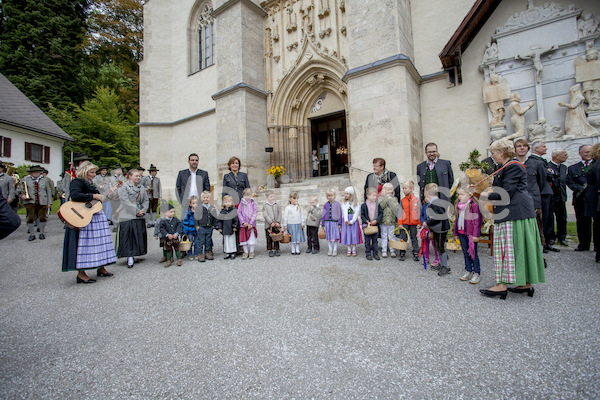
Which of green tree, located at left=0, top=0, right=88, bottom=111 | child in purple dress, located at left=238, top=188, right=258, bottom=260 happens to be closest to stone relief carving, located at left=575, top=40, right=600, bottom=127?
child in purple dress, located at left=238, top=188, right=258, bottom=260

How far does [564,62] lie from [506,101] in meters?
1.54

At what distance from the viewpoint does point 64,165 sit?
74.6 feet

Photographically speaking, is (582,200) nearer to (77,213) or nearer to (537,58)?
(537,58)

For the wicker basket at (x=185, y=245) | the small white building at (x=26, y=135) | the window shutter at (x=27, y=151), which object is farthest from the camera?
the window shutter at (x=27, y=151)

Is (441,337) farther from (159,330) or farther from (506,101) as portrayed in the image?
(506,101)

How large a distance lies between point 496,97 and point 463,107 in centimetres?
98

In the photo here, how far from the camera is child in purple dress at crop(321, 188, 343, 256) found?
217 inches

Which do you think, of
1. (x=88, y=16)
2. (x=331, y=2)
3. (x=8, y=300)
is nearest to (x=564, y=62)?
(x=331, y=2)

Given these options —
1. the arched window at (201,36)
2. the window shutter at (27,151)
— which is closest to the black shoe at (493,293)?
the arched window at (201,36)

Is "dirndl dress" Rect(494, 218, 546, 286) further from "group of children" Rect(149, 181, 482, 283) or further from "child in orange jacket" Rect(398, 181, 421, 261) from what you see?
"child in orange jacket" Rect(398, 181, 421, 261)

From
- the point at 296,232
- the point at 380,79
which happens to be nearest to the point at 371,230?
the point at 296,232

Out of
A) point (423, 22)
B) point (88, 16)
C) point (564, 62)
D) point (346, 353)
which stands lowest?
point (346, 353)

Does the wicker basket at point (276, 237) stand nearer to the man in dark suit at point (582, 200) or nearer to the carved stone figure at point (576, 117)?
the man in dark suit at point (582, 200)

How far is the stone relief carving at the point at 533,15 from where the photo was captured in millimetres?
7865
